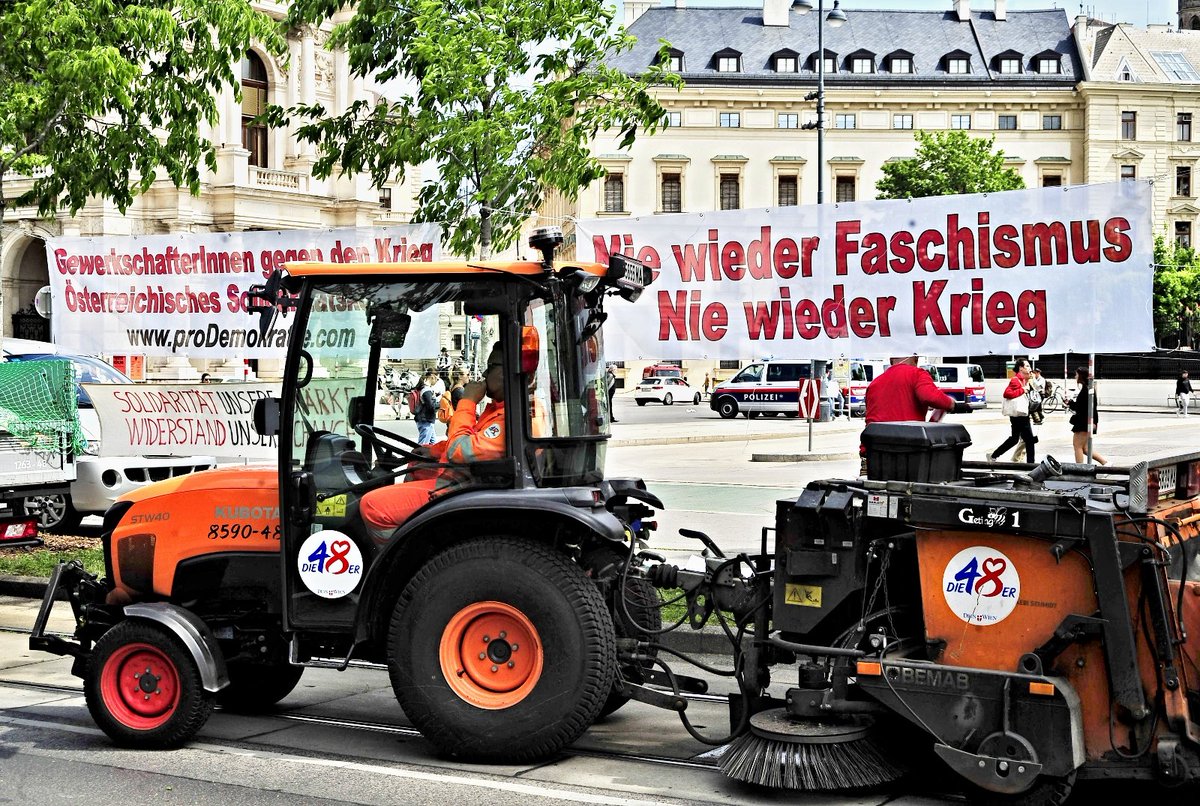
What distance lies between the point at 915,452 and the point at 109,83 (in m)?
8.65

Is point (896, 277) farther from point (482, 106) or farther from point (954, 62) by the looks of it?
point (954, 62)

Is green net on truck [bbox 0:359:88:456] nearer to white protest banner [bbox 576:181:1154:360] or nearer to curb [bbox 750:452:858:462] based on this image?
white protest banner [bbox 576:181:1154:360]

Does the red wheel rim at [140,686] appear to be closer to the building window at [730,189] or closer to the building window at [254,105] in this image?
the building window at [254,105]

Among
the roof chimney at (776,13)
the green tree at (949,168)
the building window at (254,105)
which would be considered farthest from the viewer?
the roof chimney at (776,13)

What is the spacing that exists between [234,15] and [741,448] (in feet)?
64.3

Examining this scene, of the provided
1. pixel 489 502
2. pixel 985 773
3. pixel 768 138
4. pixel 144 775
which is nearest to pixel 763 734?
pixel 985 773

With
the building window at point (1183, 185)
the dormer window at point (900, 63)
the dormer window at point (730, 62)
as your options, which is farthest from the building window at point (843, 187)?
the building window at point (1183, 185)

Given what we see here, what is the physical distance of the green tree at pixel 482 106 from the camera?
13.5 metres

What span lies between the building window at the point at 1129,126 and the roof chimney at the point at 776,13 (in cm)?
2107

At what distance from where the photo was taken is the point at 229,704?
7.48 m

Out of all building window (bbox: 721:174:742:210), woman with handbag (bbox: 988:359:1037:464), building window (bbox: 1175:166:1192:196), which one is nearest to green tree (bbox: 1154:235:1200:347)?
building window (bbox: 1175:166:1192:196)

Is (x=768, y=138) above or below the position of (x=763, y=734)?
above

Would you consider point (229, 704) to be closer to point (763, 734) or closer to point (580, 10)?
point (763, 734)

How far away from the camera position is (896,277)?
9828 millimetres
